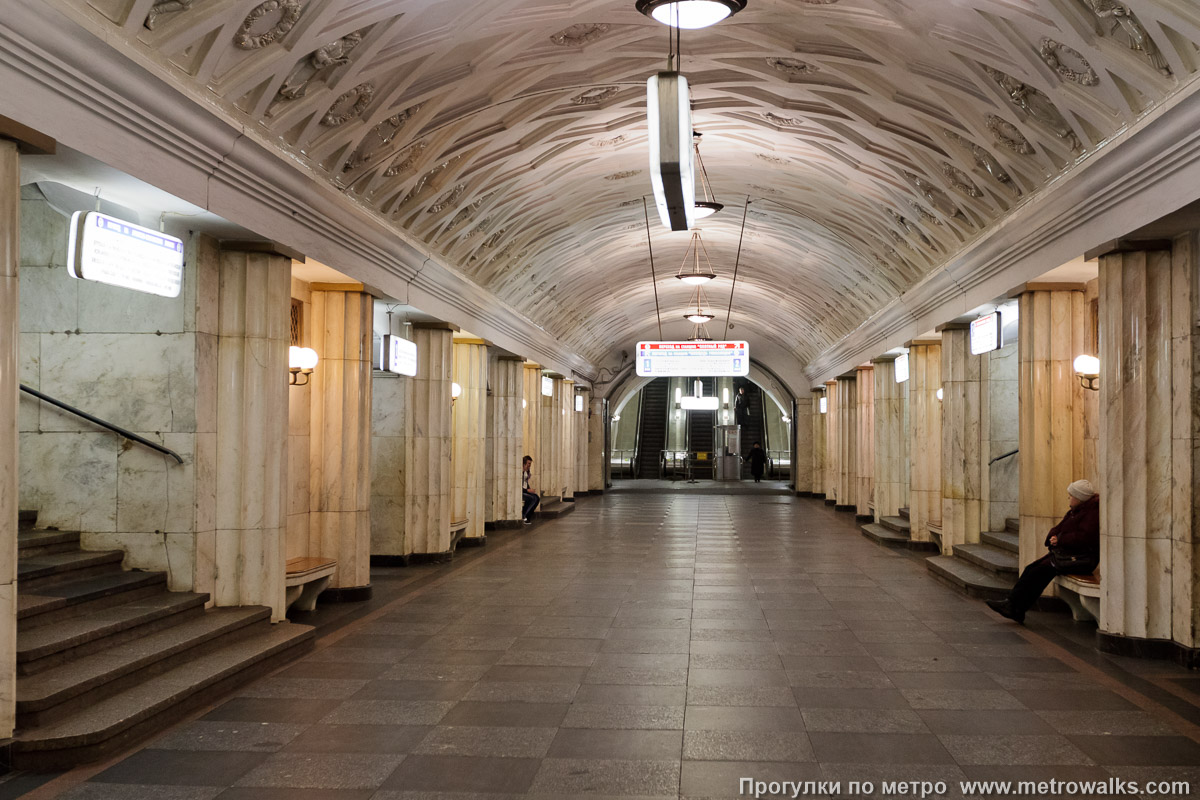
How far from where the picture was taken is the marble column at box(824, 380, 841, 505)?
21891 mm

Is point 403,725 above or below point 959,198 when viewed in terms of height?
below

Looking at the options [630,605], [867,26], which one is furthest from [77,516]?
[867,26]

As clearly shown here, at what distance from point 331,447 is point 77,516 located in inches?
104

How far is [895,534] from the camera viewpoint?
1392cm

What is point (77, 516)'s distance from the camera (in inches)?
246

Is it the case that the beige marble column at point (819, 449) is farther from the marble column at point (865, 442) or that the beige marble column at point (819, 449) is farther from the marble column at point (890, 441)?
the marble column at point (890, 441)

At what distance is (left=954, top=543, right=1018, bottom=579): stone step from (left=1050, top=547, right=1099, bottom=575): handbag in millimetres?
1763

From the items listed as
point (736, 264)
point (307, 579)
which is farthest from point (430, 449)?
point (736, 264)

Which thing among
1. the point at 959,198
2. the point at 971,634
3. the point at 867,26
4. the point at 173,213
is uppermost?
the point at 867,26

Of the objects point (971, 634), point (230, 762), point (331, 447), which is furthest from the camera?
point (331, 447)

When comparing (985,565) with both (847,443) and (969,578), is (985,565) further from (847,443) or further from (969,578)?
(847,443)

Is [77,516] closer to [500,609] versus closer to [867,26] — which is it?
[500,609]

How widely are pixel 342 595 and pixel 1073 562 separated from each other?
6047mm

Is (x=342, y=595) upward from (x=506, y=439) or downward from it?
downward
